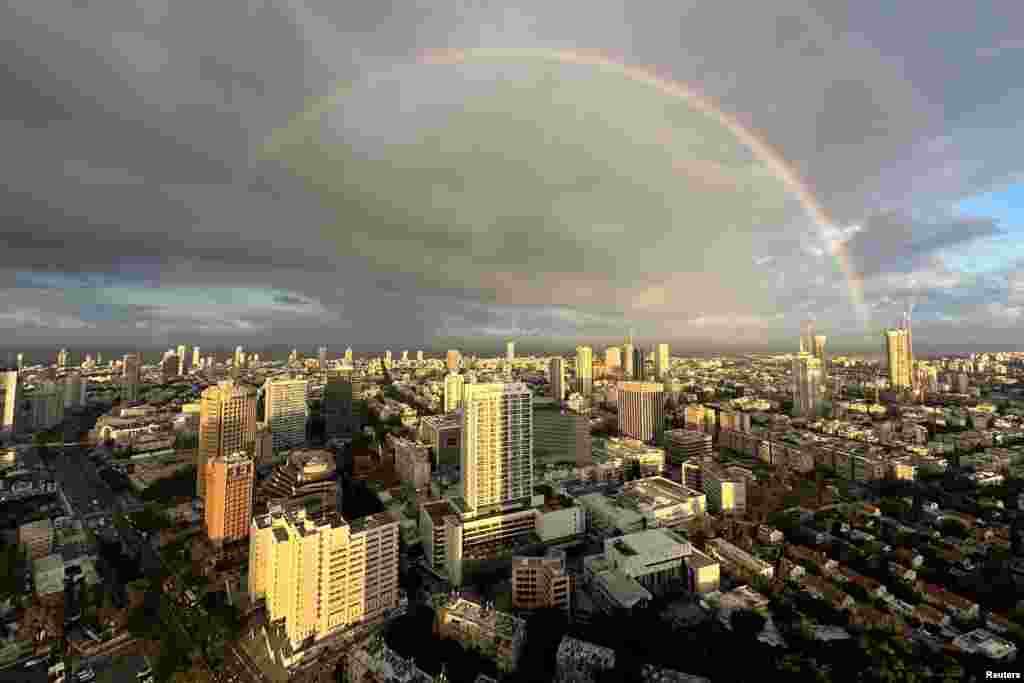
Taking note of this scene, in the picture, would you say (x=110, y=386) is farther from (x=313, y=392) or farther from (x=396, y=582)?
(x=396, y=582)

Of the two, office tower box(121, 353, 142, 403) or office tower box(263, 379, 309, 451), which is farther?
office tower box(121, 353, 142, 403)

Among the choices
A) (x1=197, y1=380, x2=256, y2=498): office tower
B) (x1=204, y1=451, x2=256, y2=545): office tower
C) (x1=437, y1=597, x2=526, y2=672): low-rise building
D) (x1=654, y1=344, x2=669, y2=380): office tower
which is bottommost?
(x1=437, y1=597, x2=526, y2=672): low-rise building

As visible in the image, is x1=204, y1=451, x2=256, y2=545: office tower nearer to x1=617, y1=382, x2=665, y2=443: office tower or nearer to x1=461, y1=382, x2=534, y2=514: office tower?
x1=461, y1=382, x2=534, y2=514: office tower

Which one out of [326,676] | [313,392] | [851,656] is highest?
[313,392]

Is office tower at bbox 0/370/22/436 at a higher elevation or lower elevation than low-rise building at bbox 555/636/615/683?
higher

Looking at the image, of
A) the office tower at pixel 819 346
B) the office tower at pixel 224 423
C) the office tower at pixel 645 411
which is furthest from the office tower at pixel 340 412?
the office tower at pixel 819 346

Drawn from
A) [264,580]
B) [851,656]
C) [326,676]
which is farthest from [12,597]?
[851,656]

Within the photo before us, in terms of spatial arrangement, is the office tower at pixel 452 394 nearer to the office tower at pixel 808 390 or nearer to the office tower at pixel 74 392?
the office tower at pixel 808 390

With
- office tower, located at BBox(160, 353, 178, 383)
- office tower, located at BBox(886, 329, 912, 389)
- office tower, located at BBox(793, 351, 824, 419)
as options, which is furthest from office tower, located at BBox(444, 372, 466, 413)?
office tower, located at BBox(886, 329, 912, 389)
